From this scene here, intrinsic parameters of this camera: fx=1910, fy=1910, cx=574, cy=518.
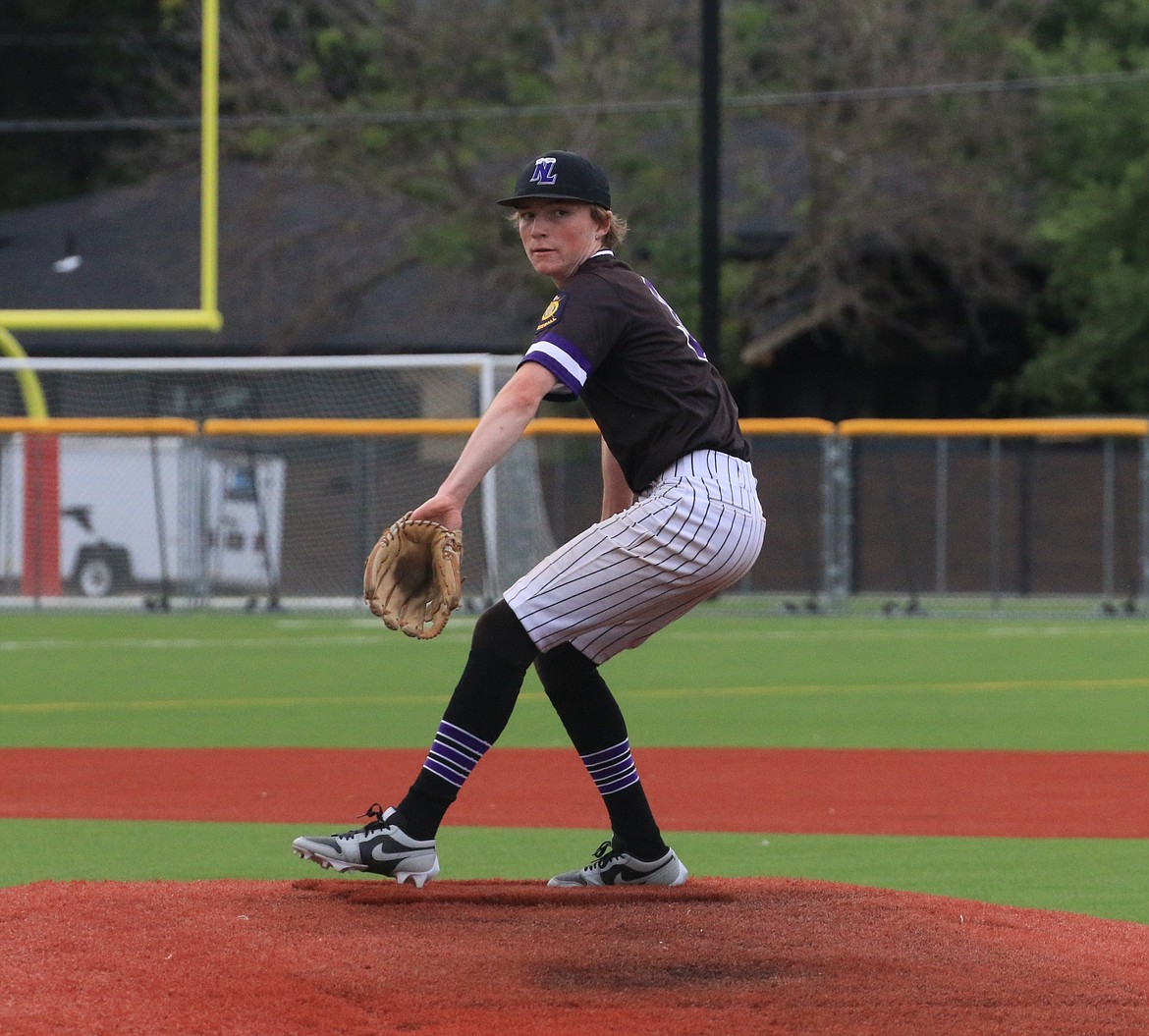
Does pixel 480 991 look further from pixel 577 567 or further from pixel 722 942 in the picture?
pixel 577 567

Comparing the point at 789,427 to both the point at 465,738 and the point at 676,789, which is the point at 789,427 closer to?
the point at 676,789

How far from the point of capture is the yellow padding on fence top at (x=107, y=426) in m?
19.9

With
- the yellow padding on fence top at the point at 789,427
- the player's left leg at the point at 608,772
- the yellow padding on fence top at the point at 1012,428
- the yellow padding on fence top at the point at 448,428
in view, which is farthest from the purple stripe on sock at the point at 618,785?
the yellow padding on fence top at the point at 1012,428

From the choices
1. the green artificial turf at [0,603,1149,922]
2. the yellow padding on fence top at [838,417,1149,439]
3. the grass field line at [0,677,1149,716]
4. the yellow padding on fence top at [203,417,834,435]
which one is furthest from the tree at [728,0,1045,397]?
the grass field line at [0,677,1149,716]

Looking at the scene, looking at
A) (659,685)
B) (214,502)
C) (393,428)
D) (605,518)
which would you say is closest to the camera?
(605,518)

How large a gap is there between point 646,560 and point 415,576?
58 centimetres

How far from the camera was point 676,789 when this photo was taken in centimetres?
795

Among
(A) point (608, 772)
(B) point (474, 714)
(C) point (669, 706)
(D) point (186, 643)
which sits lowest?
(D) point (186, 643)

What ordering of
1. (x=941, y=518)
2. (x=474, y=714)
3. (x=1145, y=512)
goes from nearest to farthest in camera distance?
(x=474, y=714)
(x=1145, y=512)
(x=941, y=518)

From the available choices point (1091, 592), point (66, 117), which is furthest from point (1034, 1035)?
point (66, 117)

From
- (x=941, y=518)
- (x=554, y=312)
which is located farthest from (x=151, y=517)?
(x=554, y=312)

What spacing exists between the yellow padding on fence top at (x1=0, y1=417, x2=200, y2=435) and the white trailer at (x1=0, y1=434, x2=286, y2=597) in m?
0.29

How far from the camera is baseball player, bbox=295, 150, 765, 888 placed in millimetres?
4691

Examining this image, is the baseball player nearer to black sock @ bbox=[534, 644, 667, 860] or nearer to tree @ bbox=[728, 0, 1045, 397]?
black sock @ bbox=[534, 644, 667, 860]
